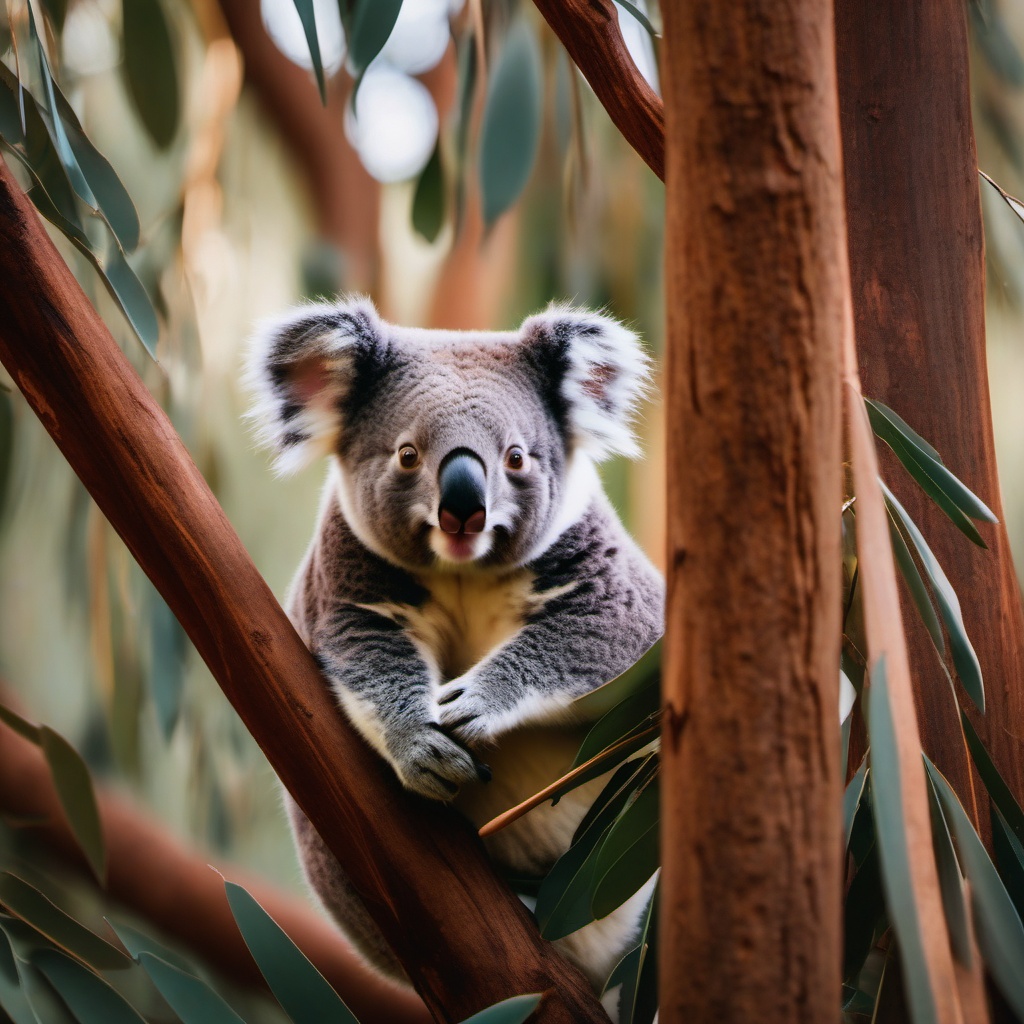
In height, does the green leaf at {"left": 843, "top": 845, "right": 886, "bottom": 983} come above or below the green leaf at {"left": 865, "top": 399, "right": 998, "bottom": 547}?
below

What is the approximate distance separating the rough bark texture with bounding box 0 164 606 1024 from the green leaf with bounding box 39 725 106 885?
0.62ft

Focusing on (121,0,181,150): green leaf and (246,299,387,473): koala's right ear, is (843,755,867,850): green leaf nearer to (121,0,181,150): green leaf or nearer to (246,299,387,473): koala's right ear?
(246,299,387,473): koala's right ear

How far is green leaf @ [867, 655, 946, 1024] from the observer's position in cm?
64

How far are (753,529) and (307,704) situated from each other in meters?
0.69

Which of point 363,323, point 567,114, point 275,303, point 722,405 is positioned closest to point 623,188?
point 567,114

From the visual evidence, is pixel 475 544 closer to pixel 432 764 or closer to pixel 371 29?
pixel 432 764

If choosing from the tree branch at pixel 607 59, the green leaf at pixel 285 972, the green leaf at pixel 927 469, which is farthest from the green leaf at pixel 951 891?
the tree branch at pixel 607 59

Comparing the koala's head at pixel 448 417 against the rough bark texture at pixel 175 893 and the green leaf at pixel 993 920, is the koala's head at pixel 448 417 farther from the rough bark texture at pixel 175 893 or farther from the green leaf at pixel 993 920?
the rough bark texture at pixel 175 893

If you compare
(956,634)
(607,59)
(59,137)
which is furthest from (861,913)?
(59,137)

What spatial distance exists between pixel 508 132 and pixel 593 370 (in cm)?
45

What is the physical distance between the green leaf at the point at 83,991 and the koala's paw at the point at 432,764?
0.43m

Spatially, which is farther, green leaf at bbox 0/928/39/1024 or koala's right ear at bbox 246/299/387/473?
koala's right ear at bbox 246/299/387/473

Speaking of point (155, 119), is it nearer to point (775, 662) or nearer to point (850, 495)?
point (850, 495)

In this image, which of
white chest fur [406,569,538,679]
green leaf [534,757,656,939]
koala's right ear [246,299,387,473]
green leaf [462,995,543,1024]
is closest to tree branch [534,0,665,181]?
koala's right ear [246,299,387,473]
